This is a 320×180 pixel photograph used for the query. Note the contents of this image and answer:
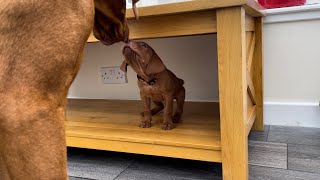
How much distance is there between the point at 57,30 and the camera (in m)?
0.35

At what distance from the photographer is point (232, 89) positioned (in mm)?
794

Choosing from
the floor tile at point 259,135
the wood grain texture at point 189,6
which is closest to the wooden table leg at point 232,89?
the wood grain texture at point 189,6

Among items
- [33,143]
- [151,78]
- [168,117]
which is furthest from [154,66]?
[33,143]

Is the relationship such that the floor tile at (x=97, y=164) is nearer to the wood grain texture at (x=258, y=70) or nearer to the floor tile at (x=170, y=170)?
the floor tile at (x=170, y=170)

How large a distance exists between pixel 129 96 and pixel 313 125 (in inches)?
37.9

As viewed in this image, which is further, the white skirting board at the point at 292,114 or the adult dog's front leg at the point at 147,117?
the white skirting board at the point at 292,114

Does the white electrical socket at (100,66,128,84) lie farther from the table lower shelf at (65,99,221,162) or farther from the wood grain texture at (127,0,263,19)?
the wood grain texture at (127,0,263,19)

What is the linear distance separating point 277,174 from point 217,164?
0.21 metres

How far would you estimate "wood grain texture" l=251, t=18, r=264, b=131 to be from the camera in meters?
1.28

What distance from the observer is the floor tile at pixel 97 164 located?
1.05 m

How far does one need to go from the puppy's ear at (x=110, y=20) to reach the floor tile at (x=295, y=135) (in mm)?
929

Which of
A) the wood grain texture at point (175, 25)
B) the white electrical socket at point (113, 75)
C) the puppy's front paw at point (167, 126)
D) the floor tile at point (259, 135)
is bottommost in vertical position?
the floor tile at point (259, 135)

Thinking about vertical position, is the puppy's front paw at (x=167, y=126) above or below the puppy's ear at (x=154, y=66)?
below

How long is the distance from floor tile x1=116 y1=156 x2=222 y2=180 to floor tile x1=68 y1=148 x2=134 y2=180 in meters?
0.05
